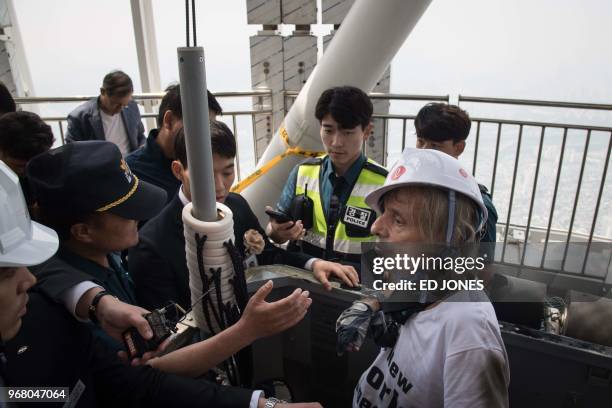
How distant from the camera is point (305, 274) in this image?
1475 mm

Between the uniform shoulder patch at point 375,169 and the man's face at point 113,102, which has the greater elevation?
the man's face at point 113,102

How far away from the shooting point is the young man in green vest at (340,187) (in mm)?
1839

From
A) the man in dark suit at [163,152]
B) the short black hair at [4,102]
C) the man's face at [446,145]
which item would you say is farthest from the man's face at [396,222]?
the short black hair at [4,102]

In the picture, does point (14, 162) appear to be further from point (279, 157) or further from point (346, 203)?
point (346, 203)

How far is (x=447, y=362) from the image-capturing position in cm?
85

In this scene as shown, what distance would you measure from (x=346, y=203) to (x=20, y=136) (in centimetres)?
163

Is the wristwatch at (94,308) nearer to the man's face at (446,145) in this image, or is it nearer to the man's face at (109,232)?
the man's face at (109,232)

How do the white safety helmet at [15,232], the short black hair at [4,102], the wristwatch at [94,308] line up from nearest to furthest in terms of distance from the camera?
the white safety helmet at [15,232] → the wristwatch at [94,308] → the short black hair at [4,102]

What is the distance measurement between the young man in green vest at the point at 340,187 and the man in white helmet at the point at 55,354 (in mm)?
898

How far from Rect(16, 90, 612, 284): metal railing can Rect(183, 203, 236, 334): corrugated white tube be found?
2583 millimetres

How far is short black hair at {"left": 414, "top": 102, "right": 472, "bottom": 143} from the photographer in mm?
2041

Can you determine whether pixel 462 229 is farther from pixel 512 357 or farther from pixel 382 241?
pixel 512 357

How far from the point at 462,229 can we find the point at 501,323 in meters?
0.47

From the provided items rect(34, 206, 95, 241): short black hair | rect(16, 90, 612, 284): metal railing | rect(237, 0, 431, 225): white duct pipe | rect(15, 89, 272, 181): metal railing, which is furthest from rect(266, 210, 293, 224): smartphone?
rect(15, 89, 272, 181): metal railing
